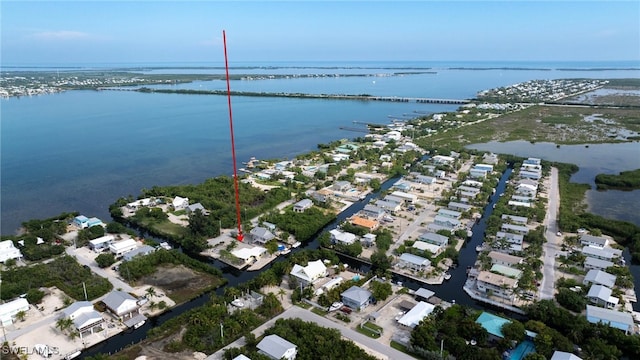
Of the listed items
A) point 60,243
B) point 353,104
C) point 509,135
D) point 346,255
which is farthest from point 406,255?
point 353,104

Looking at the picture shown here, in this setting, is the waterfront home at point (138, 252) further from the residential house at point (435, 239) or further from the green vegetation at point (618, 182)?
the green vegetation at point (618, 182)

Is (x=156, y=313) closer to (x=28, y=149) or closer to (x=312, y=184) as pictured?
(x=312, y=184)

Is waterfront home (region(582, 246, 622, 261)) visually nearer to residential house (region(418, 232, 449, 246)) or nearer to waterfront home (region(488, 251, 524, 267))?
waterfront home (region(488, 251, 524, 267))

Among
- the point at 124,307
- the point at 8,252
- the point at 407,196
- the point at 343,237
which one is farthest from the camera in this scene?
the point at 407,196

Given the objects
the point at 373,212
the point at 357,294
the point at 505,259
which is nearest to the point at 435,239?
the point at 505,259

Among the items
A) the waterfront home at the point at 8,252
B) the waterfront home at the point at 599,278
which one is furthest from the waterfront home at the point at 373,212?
the waterfront home at the point at 8,252

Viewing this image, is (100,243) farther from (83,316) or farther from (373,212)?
(373,212)

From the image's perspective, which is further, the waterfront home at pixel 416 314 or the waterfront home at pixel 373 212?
the waterfront home at pixel 373 212
